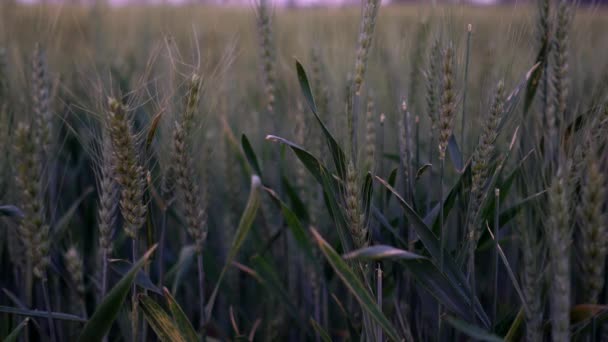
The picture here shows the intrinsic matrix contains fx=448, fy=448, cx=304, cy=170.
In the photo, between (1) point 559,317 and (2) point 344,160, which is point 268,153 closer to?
(2) point 344,160

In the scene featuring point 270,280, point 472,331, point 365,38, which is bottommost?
point 270,280

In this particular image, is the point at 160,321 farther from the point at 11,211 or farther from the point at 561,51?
the point at 561,51

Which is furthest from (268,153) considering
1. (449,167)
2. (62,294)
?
(62,294)

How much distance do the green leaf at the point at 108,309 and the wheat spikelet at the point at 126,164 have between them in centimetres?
8

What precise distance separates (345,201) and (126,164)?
42 cm

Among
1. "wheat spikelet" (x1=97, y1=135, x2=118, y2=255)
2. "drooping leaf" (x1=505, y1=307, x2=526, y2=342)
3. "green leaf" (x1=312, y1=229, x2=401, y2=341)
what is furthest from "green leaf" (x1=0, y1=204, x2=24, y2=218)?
"drooping leaf" (x1=505, y1=307, x2=526, y2=342)

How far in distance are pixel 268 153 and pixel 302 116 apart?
527 millimetres

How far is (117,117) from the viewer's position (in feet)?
2.64

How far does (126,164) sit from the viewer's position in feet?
2.68

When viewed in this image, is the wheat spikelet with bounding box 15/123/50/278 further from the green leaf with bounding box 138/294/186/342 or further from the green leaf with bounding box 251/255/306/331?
the green leaf with bounding box 251/255/306/331

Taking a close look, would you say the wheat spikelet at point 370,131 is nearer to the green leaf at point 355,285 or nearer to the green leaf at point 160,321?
the green leaf at point 355,285

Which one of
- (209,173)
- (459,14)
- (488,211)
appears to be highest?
(459,14)

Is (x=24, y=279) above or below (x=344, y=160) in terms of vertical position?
below

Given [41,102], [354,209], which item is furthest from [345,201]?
[41,102]
